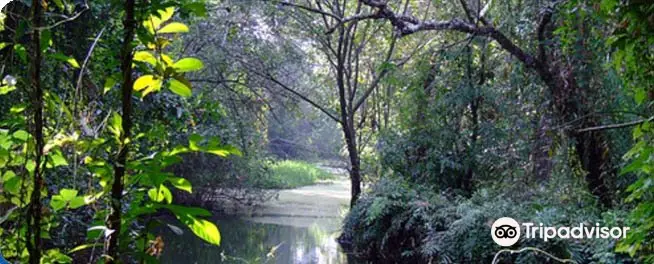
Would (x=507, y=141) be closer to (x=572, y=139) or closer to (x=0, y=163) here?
(x=572, y=139)

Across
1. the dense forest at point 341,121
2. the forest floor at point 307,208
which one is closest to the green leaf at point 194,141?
the dense forest at point 341,121

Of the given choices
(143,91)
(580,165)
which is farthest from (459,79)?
(143,91)

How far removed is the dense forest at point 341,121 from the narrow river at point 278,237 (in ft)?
0.16

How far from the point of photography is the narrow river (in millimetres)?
5270

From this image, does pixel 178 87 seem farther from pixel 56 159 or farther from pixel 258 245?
pixel 258 245

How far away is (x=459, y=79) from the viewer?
5.23 meters

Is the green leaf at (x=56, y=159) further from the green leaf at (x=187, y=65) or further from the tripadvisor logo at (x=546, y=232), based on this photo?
the tripadvisor logo at (x=546, y=232)

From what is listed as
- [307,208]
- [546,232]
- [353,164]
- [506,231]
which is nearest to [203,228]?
[546,232]

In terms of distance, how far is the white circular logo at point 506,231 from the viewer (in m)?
2.81

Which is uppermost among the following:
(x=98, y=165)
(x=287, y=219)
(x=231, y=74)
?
(x=231, y=74)

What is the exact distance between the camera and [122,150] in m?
0.56

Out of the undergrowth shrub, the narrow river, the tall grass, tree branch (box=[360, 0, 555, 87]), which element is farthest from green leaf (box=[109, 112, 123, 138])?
the tall grass

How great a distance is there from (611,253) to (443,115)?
2988 mm

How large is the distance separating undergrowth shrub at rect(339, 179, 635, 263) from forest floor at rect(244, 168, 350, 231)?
3.48 ft
